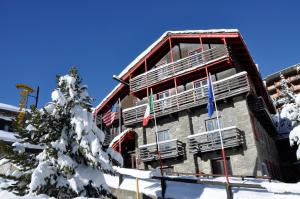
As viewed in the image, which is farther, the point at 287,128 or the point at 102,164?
the point at 287,128

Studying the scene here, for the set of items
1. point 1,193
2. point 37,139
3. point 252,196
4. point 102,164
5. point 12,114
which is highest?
point 12,114

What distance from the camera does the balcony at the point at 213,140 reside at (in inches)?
818

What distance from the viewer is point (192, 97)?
24.2 metres

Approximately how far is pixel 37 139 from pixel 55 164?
6.19 ft

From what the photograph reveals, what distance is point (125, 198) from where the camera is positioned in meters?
15.1

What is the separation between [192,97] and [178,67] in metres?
3.47

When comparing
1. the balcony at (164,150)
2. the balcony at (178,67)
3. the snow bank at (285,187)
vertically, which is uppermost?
the balcony at (178,67)

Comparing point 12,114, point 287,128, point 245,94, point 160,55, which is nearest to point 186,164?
point 245,94

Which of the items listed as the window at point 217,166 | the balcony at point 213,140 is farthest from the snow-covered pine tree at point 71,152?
the window at point 217,166

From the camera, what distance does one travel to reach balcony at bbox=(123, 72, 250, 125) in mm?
Answer: 21938

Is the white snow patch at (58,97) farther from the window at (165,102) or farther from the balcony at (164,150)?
the window at (165,102)

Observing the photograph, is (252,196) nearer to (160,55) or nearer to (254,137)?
(254,137)

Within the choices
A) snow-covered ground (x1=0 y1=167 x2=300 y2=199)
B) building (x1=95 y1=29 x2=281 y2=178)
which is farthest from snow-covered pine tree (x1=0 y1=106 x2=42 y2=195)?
building (x1=95 y1=29 x2=281 y2=178)

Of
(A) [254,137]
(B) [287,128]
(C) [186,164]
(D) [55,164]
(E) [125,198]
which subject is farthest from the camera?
(B) [287,128]
